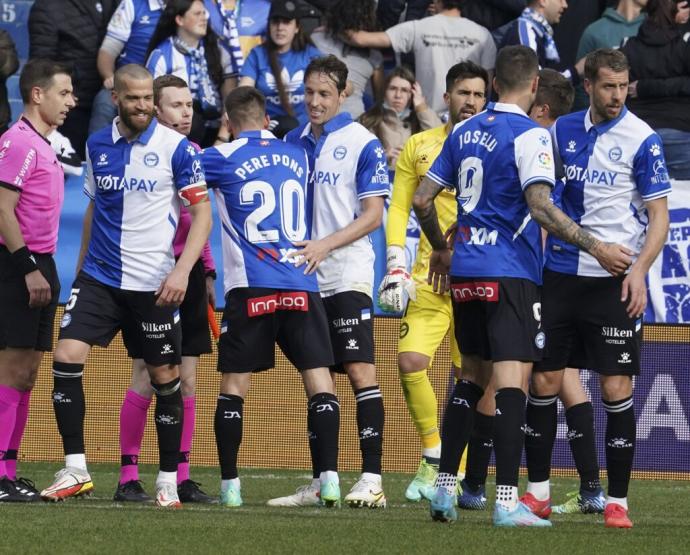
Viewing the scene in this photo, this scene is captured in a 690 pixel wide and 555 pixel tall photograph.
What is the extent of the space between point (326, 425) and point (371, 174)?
5.05 feet

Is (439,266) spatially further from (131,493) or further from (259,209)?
(131,493)

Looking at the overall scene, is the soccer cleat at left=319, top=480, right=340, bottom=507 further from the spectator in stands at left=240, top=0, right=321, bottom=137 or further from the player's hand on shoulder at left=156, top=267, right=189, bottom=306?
the spectator in stands at left=240, top=0, right=321, bottom=137

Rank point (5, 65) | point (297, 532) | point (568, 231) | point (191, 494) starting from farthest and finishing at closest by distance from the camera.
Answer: point (5, 65), point (191, 494), point (568, 231), point (297, 532)

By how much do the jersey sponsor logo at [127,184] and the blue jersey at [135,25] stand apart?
5225 millimetres

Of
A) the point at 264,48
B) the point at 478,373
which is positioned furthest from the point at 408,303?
the point at 264,48

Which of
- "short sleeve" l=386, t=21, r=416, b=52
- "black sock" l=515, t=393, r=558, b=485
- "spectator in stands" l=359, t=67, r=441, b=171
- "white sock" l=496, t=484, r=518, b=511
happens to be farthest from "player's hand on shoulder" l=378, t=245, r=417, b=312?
"short sleeve" l=386, t=21, r=416, b=52

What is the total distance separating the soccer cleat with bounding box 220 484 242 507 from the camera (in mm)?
7984

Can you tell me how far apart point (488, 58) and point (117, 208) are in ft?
19.6

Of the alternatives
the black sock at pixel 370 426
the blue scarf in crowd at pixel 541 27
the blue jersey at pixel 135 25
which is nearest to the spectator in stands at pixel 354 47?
the blue scarf in crowd at pixel 541 27

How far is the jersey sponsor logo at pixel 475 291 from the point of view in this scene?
7031mm

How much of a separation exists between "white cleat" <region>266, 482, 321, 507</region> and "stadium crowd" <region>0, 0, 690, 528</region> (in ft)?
0.06

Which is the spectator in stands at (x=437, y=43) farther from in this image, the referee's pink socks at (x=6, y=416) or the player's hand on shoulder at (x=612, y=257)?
the player's hand on shoulder at (x=612, y=257)

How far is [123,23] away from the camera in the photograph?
1297 cm

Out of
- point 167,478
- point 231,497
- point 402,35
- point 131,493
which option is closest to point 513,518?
point 231,497
